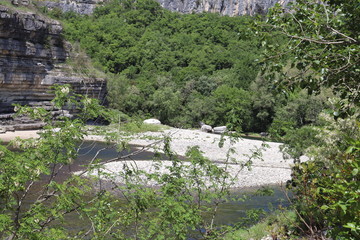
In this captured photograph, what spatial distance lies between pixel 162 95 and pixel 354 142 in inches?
1660

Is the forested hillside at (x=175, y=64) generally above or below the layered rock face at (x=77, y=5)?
below

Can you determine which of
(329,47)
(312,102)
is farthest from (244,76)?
(329,47)

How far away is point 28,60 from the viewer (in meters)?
32.8

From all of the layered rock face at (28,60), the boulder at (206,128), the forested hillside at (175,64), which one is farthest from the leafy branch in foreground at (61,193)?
the boulder at (206,128)

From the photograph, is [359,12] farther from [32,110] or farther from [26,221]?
[26,221]

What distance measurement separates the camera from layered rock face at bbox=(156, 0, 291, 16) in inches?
3386

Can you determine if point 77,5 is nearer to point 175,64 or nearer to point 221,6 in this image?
point 175,64

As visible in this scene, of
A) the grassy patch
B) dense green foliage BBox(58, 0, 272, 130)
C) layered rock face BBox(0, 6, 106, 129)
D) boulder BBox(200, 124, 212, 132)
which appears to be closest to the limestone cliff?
dense green foliage BBox(58, 0, 272, 130)

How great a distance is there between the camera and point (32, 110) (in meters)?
3.78

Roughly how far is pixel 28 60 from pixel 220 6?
6291 cm

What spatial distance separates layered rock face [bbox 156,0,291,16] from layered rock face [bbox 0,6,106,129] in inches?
2164

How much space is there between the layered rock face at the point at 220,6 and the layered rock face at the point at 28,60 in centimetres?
5498

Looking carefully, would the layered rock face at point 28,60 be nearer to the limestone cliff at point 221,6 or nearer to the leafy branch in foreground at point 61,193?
the leafy branch in foreground at point 61,193

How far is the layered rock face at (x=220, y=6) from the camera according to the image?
86.0 m
